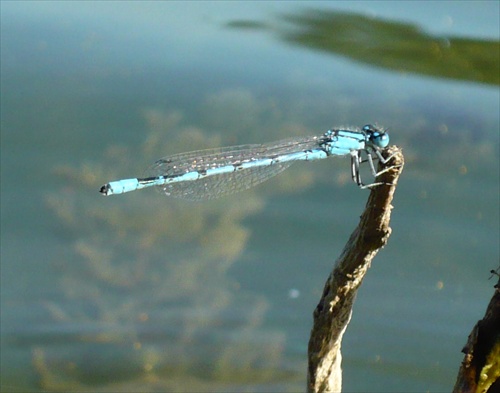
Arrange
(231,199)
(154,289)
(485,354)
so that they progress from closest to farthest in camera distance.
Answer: (485,354) < (154,289) < (231,199)

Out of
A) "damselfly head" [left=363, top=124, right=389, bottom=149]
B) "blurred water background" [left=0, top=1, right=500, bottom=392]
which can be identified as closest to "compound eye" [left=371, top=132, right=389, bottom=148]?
"damselfly head" [left=363, top=124, right=389, bottom=149]

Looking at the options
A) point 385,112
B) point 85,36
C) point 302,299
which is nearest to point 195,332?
point 302,299

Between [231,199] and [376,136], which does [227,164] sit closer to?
[376,136]

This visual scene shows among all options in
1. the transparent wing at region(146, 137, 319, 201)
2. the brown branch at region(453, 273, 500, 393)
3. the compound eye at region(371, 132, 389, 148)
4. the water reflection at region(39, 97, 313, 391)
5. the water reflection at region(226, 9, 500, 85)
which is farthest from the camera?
the water reflection at region(226, 9, 500, 85)

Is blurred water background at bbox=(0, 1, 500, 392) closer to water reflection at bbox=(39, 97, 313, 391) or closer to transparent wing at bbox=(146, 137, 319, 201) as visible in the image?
water reflection at bbox=(39, 97, 313, 391)

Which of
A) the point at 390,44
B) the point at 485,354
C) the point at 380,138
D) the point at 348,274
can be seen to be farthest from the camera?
the point at 390,44

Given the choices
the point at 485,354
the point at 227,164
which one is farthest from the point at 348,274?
the point at 227,164

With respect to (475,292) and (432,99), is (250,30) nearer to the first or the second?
(432,99)
